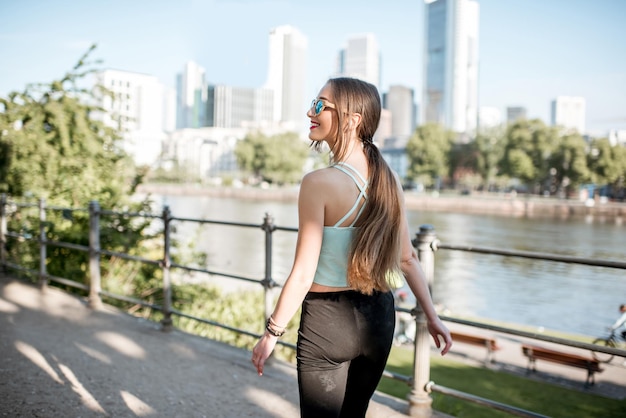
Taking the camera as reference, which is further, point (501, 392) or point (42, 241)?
point (501, 392)

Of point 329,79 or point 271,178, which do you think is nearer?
point 329,79

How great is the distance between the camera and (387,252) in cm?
181

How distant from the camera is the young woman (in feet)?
5.58

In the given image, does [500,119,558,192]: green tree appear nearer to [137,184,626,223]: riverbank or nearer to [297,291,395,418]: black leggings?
[137,184,626,223]: riverbank

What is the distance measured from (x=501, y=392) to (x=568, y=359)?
1263 millimetres

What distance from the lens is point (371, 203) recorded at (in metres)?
1.75

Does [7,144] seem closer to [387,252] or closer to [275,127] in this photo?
[387,252]

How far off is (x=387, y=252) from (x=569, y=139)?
84892mm

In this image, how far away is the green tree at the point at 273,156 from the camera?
114m

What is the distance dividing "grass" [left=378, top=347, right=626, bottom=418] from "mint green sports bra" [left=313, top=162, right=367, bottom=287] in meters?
4.54

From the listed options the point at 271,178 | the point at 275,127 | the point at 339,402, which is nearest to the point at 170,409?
the point at 339,402

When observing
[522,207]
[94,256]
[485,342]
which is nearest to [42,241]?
[94,256]

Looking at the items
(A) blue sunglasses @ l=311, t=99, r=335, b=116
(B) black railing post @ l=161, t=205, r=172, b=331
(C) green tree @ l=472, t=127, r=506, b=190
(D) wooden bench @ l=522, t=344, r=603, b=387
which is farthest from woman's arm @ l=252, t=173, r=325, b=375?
(C) green tree @ l=472, t=127, r=506, b=190

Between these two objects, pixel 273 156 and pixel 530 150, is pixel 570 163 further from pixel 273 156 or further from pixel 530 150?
pixel 273 156
